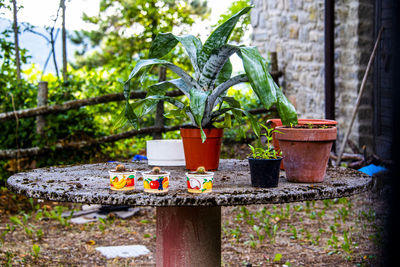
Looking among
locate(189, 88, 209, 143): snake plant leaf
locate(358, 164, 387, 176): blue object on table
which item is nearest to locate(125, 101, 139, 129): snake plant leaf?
locate(189, 88, 209, 143): snake plant leaf

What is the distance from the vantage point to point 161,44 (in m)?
2.06

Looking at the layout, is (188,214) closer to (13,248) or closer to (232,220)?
(13,248)

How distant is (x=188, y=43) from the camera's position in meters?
1.93

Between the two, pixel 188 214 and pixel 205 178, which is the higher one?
pixel 205 178

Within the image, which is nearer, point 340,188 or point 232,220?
point 340,188

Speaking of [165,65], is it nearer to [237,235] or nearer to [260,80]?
[260,80]

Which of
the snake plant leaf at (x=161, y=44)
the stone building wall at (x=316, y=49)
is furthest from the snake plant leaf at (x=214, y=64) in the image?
the stone building wall at (x=316, y=49)

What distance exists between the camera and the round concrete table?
1.41 meters

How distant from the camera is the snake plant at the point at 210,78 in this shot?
1.63 meters

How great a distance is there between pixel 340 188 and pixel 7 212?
11.1 ft

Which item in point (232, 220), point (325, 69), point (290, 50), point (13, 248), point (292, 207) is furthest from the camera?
point (290, 50)

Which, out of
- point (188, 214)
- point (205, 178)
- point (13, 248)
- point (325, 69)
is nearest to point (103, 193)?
point (205, 178)

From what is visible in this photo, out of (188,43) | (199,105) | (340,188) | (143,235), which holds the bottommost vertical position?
(143,235)

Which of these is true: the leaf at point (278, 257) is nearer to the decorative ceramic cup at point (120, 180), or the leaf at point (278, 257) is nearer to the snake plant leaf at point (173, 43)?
the snake plant leaf at point (173, 43)
